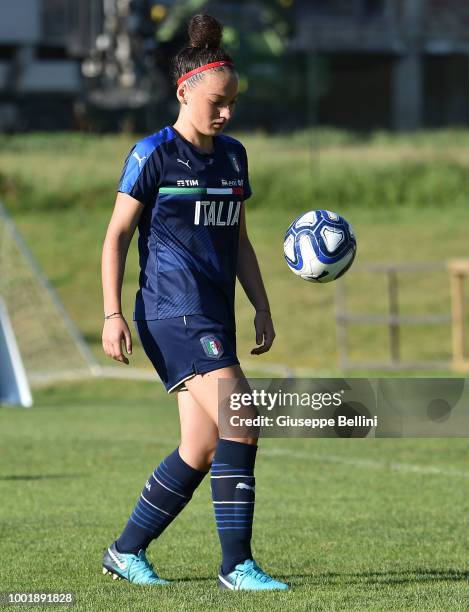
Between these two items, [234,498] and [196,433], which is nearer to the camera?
[234,498]

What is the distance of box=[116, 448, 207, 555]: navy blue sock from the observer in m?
5.77

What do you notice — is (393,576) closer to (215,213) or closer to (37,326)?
(215,213)

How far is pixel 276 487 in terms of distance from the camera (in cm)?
948

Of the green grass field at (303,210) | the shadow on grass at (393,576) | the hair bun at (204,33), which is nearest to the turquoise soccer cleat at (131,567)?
the shadow on grass at (393,576)

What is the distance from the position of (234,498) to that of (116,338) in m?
0.77

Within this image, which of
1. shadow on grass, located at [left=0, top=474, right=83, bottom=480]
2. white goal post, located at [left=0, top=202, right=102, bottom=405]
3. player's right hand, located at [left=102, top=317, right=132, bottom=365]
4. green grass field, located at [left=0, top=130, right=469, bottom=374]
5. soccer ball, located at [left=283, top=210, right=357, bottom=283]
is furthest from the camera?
green grass field, located at [left=0, top=130, right=469, bottom=374]

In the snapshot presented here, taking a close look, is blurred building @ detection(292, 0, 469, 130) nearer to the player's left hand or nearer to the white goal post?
the white goal post

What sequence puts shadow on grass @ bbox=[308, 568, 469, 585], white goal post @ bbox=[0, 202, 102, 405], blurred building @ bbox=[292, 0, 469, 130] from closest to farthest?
1. shadow on grass @ bbox=[308, 568, 469, 585]
2. white goal post @ bbox=[0, 202, 102, 405]
3. blurred building @ bbox=[292, 0, 469, 130]

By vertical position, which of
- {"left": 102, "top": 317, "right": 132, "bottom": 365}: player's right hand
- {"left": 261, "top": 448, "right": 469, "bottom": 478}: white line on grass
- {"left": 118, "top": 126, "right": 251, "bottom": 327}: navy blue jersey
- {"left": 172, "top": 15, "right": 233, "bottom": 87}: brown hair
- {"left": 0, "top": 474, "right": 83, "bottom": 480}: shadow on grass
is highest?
{"left": 172, "top": 15, "right": 233, "bottom": 87}: brown hair

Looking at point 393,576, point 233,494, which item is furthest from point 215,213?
point 393,576

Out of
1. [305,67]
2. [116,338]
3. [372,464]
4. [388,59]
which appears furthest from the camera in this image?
[388,59]

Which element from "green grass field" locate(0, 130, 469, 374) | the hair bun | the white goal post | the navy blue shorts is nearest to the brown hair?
A: the hair bun

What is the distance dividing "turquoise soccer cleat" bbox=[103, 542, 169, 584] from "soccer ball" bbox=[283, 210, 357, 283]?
1368 millimetres

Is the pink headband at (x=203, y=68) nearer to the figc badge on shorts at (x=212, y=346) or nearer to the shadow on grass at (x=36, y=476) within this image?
the figc badge on shorts at (x=212, y=346)
